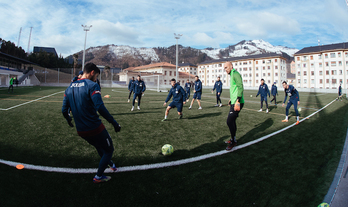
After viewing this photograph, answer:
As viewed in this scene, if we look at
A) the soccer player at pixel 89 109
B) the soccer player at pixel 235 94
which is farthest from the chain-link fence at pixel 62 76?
the soccer player at pixel 89 109

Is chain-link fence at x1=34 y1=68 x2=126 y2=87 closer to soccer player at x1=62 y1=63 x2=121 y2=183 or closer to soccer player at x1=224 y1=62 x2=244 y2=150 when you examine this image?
soccer player at x1=224 y1=62 x2=244 y2=150

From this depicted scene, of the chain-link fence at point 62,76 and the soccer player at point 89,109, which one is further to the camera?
the chain-link fence at point 62,76

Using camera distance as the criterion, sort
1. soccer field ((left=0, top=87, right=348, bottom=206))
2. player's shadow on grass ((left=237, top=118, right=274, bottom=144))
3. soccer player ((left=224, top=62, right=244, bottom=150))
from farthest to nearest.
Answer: player's shadow on grass ((left=237, top=118, right=274, bottom=144)) < soccer player ((left=224, top=62, right=244, bottom=150)) < soccer field ((left=0, top=87, right=348, bottom=206))

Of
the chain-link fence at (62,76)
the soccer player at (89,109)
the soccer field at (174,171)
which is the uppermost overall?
the chain-link fence at (62,76)

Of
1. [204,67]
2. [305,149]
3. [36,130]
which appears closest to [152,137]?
[36,130]

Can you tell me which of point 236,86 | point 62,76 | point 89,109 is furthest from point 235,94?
point 62,76

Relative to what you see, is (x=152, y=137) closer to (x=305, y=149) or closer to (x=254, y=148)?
(x=254, y=148)

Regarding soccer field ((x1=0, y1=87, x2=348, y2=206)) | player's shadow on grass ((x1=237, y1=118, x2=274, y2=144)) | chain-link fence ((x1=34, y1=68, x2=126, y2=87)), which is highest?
chain-link fence ((x1=34, y1=68, x2=126, y2=87))

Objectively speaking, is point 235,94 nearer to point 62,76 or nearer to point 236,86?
point 236,86

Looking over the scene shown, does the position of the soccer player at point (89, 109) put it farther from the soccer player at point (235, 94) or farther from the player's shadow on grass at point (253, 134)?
the player's shadow on grass at point (253, 134)

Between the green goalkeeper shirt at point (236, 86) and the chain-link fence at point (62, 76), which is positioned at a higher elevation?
the chain-link fence at point (62, 76)

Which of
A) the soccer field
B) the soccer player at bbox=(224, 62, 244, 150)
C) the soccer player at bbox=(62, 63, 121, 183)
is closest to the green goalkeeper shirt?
the soccer player at bbox=(224, 62, 244, 150)

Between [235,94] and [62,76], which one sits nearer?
[235,94]

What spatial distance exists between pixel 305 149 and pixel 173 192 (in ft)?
13.5
